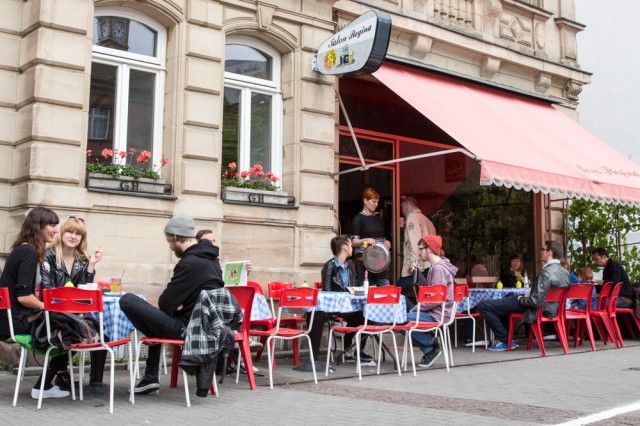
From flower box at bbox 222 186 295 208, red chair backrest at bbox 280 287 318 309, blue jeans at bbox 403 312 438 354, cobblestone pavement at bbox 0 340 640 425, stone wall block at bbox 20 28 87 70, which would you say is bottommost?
cobblestone pavement at bbox 0 340 640 425

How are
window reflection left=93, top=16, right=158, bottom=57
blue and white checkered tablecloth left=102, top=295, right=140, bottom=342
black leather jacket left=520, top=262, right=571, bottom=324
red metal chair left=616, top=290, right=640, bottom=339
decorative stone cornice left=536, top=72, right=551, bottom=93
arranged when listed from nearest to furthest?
blue and white checkered tablecloth left=102, top=295, right=140, bottom=342, window reflection left=93, top=16, right=158, bottom=57, black leather jacket left=520, top=262, right=571, bottom=324, red metal chair left=616, top=290, right=640, bottom=339, decorative stone cornice left=536, top=72, right=551, bottom=93

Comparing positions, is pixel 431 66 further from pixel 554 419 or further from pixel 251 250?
pixel 554 419

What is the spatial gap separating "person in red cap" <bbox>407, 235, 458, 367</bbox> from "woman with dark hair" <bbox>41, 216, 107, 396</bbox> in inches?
150

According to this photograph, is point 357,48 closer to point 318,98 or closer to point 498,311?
point 318,98

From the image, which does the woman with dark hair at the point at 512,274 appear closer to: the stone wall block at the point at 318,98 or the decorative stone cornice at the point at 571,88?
the decorative stone cornice at the point at 571,88

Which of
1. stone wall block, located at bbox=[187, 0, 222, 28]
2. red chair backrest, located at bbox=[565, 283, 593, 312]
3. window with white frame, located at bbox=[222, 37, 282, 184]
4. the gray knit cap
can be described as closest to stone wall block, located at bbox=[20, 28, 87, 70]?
stone wall block, located at bbox=[187, 0, 222, 28]

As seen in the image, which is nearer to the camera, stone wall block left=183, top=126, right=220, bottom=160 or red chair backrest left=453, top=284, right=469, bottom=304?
stone wall block left=183, top=126, right=220, bottom=160

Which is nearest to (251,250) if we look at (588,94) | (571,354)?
(571,354)

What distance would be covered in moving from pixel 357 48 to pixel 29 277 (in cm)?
574

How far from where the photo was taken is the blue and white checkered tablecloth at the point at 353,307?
27.1 ft

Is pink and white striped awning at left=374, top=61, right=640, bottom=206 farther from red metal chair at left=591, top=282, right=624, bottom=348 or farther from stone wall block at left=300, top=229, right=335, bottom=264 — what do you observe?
→ stone wall block at left=300, top=229, right=335, bottom=264

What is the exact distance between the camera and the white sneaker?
6445mm

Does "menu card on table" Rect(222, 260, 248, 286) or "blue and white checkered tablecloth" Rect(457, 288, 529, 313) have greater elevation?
"menu card on table" Rect(222, 260, 248, 286)

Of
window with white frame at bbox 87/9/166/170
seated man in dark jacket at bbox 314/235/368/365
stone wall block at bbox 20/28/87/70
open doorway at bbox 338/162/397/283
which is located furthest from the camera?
open doorway at bbox 338/162/397/283
